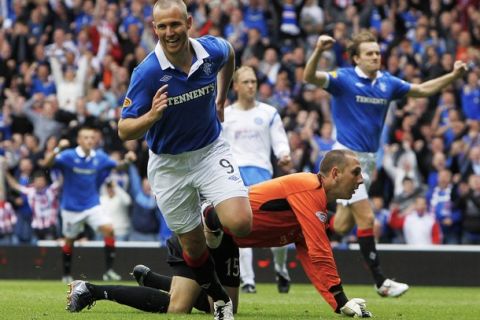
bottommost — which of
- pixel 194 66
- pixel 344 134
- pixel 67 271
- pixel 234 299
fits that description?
pixel 67 271

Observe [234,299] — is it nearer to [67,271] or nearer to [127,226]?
[67,271]

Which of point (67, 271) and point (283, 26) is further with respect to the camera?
point (283, 26)

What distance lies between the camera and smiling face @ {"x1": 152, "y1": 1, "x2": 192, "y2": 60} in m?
8.77

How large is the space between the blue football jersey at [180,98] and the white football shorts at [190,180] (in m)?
0.10

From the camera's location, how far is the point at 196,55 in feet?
29.9

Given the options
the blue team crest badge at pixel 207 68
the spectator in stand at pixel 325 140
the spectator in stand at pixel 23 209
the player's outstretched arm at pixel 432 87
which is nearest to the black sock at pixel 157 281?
the blue team crest badge at pixel 207 68

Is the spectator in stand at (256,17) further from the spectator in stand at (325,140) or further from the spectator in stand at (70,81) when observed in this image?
the spectator in stand at (325,140)

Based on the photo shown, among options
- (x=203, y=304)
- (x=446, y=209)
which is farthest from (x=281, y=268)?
(x=446, y=209)


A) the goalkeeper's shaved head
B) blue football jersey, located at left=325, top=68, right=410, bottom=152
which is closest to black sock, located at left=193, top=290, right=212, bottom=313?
the goalkeeper's shaved head

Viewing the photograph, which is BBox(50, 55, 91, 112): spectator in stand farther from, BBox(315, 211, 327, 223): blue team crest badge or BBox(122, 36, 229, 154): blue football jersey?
BBox(315, 211, 327, 223): blue team crest badge

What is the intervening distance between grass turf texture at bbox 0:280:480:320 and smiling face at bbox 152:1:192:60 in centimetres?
233

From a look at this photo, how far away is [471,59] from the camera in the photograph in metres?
21.4

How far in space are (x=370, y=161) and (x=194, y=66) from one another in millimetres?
5253

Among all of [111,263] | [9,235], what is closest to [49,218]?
[9,235]
